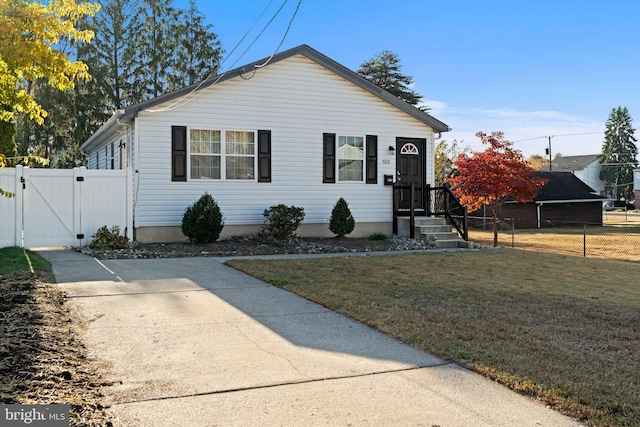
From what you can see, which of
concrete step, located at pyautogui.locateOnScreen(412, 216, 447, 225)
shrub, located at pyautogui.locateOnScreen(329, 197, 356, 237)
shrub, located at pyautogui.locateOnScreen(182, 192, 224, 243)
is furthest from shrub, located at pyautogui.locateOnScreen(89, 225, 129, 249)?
concrete step, located at pyautogui.locateOnScreen(412, 216, 447, 225)

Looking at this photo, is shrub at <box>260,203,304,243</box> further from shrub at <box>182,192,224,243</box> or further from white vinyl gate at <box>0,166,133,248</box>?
white vinyl gate at <box>0,166,133,248</box>

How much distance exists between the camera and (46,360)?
4.23m

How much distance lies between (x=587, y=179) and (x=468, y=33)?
2982 inches

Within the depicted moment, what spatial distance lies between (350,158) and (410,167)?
2.14m

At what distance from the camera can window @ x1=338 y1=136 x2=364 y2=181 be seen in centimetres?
1572

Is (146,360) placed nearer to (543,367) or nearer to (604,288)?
(543,367)

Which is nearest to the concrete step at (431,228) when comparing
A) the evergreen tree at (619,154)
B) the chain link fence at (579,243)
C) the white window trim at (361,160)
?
the white window trim at (361,160)

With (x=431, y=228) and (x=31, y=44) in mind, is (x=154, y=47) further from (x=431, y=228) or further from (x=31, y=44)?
(x=31, y=44)

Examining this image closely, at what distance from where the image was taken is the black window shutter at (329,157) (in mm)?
15469

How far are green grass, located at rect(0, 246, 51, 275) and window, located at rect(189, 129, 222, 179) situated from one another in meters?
4.49

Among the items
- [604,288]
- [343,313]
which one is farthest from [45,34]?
[604,288]

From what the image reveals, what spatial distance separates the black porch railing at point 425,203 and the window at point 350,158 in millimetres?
1021

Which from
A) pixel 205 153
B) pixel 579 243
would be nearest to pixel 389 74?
pixel 579 243

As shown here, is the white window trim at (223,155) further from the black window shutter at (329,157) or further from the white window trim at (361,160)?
the white window trim at (361,160)
